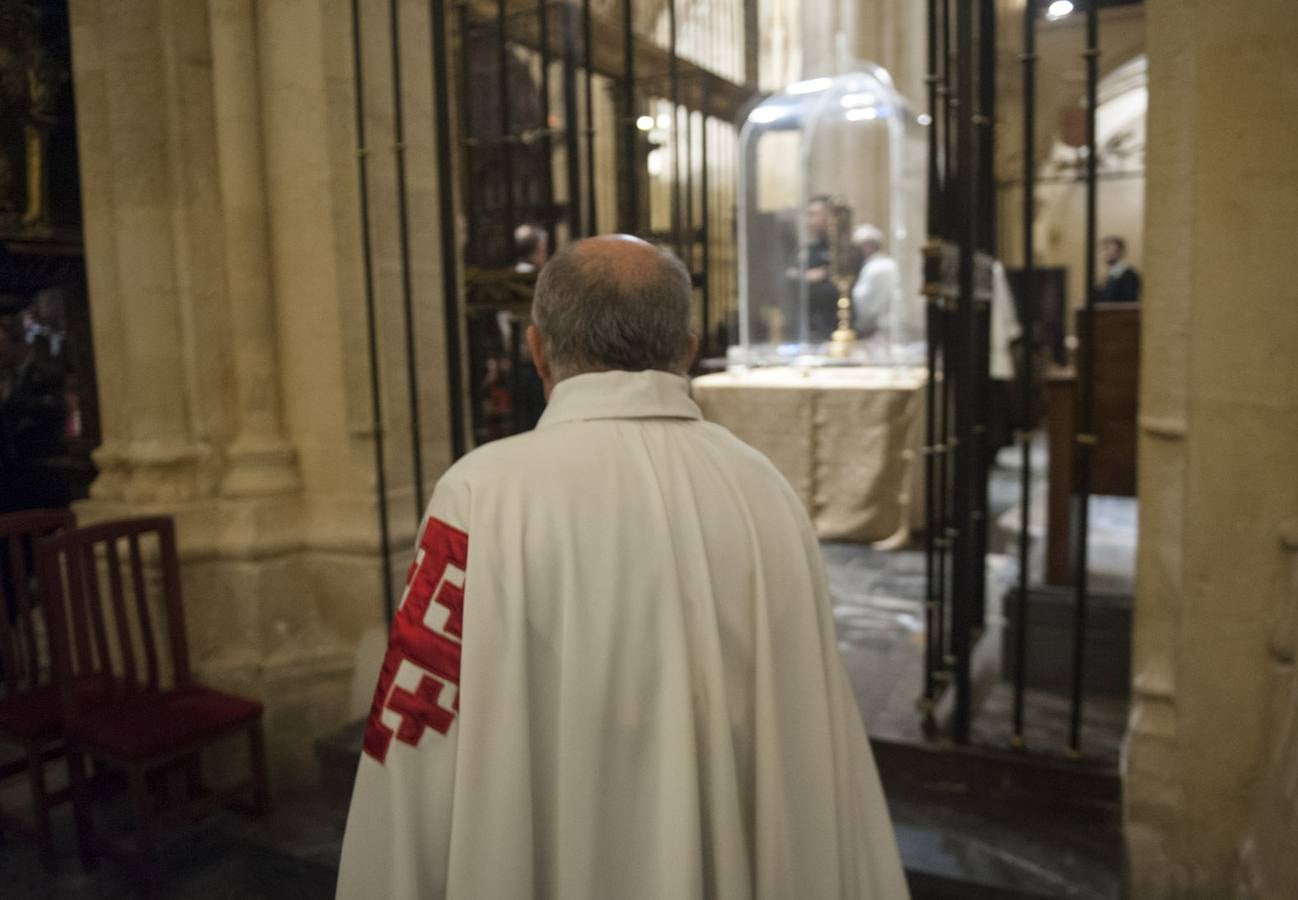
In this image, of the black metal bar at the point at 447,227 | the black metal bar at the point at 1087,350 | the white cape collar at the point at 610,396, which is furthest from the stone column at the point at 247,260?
the black metal bar at the point at 1087,350

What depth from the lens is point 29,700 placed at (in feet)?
9.83

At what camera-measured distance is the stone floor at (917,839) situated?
2.44m

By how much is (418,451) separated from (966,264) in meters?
1.70

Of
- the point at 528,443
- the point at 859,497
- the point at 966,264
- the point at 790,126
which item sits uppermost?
the point at 790,126

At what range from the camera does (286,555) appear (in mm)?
3355

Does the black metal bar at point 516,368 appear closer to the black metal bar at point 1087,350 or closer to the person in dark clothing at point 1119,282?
the black metal bar at point 1087,350

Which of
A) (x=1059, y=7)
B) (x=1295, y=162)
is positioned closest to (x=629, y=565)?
(x=1295, y=162)

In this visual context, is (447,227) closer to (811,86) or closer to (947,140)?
(947,140)

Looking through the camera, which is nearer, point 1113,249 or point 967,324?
point 967,324

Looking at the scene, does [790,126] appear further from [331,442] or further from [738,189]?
[331,442]

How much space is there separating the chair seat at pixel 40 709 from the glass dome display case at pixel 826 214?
14.2ft

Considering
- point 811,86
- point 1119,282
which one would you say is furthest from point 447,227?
point 1119,282

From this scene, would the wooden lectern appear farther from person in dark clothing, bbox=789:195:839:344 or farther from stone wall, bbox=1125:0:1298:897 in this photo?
person in dark clothing, bbox=789:195:839:344

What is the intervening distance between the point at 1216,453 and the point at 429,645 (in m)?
1.66
